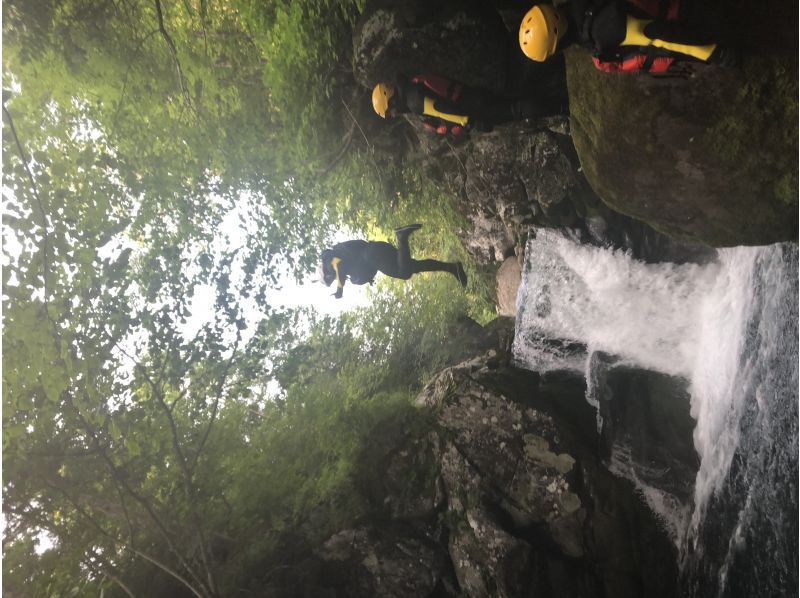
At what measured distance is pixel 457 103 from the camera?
17.7 feet

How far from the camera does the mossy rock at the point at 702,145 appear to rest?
10.5 ft

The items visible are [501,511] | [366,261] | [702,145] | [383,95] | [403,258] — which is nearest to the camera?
[702,145]

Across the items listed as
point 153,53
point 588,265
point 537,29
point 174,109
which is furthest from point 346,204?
point 537,29

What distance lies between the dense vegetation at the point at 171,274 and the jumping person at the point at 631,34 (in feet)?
13.0

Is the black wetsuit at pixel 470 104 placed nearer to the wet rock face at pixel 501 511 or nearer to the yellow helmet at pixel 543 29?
the yellow helmet at pixel 543 29

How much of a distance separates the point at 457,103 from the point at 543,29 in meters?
1.95

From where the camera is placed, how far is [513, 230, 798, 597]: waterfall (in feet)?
12.4

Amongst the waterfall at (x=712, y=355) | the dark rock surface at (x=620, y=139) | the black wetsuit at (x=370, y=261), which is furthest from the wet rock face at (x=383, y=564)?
the dark rock surface at (x=620, y=139)

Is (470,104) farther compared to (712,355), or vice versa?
(470,104)

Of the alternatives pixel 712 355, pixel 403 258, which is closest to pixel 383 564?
pixel 403 258

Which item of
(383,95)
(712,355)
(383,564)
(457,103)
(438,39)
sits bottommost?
(383,564)

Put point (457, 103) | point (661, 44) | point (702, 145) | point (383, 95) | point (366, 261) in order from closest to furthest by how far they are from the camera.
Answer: point (661, 44) < point (702, 145) < point (457, 103) < point (383, 95) < point (366, 261)

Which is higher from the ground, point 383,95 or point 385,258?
point 383,95

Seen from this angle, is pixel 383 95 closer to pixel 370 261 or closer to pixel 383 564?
pixel 370 261
